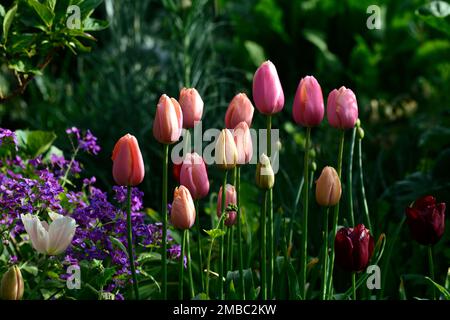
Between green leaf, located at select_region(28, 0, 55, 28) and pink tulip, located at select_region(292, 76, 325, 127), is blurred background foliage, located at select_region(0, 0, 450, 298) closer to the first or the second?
pink tulip, located at select_region(292, 76, 325, 127)

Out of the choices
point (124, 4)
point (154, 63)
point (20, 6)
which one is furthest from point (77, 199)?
point (154, 63)

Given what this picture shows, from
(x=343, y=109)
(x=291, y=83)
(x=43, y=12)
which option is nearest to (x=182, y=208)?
(x=343, y=109)

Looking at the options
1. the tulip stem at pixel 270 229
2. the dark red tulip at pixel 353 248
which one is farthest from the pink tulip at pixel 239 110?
the dark red tulip at pixel 353 248

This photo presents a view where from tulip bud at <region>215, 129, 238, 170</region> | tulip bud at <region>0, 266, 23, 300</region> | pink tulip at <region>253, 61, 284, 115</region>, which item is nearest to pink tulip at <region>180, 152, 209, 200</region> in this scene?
tulip bud at <region>215, 129, 238, 170</region>

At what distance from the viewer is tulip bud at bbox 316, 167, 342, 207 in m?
2.04

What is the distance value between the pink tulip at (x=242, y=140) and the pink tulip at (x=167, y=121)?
14cm

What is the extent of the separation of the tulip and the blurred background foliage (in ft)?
3.20

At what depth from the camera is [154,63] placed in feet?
15.5

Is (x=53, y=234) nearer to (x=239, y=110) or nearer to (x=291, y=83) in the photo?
(x=239, y=110)

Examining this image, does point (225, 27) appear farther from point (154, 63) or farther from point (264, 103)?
point (264, 103)

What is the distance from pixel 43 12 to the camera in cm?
247

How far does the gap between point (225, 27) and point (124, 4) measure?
1665 millimetres

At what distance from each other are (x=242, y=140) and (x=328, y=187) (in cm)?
24

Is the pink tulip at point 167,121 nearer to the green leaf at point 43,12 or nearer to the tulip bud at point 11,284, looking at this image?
the tulip bud at point 11,284
